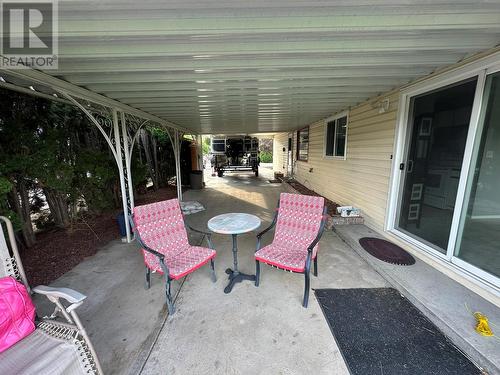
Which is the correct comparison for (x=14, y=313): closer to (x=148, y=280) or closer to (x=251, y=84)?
(x=148, y=280)

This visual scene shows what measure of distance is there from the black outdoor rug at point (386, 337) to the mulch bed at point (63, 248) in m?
3.28

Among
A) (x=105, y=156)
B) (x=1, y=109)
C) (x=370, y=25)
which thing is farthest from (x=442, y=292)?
(x=1, y=109)

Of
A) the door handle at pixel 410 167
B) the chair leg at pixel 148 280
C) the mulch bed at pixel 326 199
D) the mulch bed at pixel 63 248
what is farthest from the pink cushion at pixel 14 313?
the door handle at pixel 410 167

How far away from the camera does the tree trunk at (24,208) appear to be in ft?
9.80

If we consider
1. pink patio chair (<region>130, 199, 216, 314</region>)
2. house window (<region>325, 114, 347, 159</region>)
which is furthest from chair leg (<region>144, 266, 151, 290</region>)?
house window (<region>325, 114, 347, 159</region>)

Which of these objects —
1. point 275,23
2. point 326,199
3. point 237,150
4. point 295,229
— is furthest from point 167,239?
point 237,150

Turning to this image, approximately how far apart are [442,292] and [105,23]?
380 cm

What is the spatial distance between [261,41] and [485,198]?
111 inches

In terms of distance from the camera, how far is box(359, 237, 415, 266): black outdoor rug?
106 inches

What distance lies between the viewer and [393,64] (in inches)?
87.9

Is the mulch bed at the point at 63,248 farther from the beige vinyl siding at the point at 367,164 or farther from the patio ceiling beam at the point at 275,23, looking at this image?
the beige vinyl siding at the point at 367,164

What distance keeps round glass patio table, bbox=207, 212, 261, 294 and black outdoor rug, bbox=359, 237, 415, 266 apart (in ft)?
5.77

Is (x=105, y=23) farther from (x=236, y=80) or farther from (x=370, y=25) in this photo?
(x=370, y=25)

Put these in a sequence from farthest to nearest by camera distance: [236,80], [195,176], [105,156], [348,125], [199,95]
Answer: [195,176] → [348,125] → [105,156] → [199,95] → [236,80]
